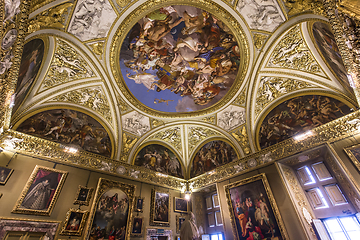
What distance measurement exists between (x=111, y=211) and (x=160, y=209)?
3.26 metres

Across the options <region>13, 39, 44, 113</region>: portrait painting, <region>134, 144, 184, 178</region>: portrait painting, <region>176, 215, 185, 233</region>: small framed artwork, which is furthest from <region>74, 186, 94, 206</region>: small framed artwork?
<region>176, 215, 185, 233</region>: small framed artwork

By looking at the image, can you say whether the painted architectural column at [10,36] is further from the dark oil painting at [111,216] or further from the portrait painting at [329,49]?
the portrait painting at [329,49]

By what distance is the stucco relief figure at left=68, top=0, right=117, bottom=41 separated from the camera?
282 inches

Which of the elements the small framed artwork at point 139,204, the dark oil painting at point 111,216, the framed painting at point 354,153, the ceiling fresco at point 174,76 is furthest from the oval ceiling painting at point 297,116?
the dark oil painting at point 111,216

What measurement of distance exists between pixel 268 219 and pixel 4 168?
12317 mm

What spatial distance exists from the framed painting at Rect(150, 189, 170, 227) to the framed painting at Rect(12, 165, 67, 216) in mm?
5416

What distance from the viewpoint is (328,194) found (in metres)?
8.23

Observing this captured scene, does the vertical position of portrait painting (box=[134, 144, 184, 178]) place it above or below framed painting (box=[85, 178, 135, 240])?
above

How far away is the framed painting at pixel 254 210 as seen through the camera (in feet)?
27.9

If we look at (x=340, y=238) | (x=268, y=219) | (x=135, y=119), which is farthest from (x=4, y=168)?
(x=340, y=238)

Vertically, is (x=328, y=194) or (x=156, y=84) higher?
(x=156, y=84)

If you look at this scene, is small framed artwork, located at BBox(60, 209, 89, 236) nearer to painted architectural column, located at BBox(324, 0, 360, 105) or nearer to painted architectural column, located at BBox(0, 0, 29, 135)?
painted architectural column, located at BBox(0, 0, 29, 135)

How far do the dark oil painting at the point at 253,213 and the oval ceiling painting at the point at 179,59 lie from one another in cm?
593

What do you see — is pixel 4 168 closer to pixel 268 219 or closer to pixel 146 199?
pixel 146 199
